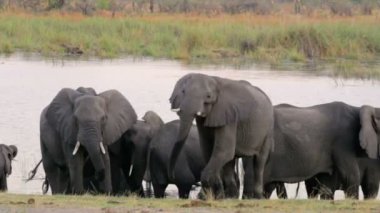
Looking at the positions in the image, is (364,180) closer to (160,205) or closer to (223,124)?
(223,124)

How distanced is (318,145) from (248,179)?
152cm

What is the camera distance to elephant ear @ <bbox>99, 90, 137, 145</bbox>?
13.9m

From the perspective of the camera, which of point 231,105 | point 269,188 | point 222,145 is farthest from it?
point 269,188

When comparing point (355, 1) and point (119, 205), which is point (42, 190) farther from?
point (355, 1)

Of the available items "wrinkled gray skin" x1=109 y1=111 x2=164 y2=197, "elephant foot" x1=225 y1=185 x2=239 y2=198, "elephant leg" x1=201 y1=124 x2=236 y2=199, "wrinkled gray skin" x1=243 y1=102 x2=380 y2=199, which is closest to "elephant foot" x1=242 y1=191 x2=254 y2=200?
"elephant foot" x1=225 y1=185 x2=239 y2=198

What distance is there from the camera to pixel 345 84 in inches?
1141

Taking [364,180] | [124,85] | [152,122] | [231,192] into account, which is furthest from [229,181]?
[124,85]

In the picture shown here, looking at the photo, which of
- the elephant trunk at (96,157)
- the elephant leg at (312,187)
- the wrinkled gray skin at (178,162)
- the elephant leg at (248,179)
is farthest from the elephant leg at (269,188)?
the elephant trunk at (96,157)

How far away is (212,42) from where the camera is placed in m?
36.5

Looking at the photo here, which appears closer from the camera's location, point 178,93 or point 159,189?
point 178,93

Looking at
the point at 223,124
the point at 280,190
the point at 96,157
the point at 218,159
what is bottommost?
the point at 280,190

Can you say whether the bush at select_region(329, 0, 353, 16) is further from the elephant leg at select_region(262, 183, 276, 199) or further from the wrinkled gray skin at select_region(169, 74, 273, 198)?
the wrinkled gray skin at select_region(169, 74, 273, 198)

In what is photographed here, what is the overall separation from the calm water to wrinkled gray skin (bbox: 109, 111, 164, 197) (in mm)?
3699

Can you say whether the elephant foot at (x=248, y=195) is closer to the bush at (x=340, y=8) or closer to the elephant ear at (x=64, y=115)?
the elephant ear at (x=64, y=115)
